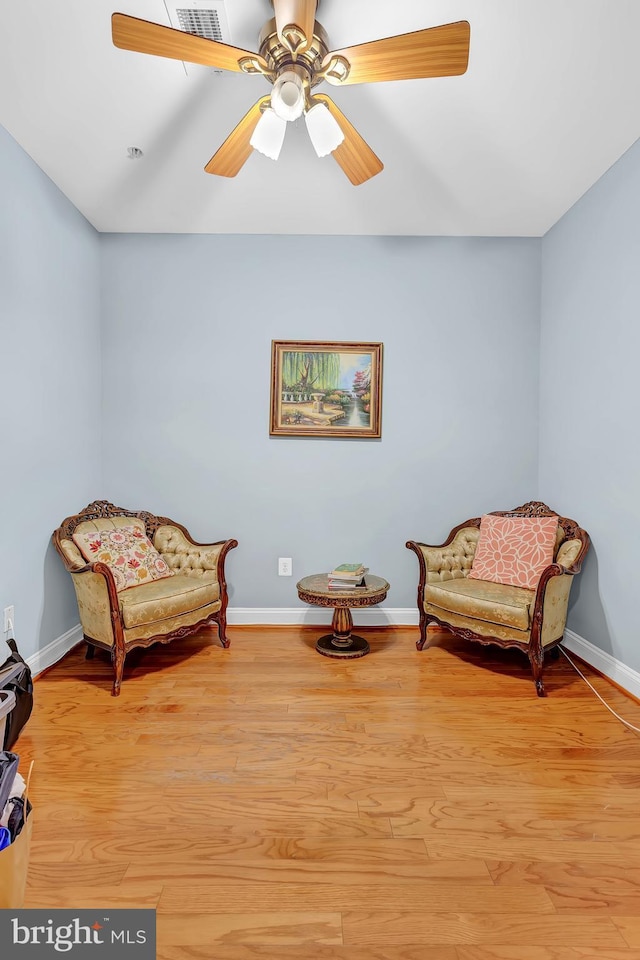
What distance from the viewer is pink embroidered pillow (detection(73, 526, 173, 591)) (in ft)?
9.57

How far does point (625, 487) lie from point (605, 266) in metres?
1.27

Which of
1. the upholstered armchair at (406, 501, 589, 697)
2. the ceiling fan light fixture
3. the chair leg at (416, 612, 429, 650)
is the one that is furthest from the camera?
the chair leg at (416, 612, 429, 650)

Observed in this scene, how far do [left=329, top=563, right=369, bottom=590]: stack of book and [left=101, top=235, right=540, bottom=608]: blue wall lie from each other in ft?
1.53

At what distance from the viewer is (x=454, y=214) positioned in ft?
10.7

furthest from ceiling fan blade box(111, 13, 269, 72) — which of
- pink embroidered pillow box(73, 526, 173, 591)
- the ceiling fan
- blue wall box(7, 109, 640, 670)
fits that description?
pink embroidered pillow box(73, 526, 173, 591)

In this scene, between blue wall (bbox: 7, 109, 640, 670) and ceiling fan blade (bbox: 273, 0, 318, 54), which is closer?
ceiling fan blade (bbox: 273, 0, 318, 54)

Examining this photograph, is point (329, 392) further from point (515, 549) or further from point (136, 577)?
point (136, 577)

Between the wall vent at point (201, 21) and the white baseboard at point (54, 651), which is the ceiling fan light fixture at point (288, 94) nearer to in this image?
the wall vent at point (201, 21)

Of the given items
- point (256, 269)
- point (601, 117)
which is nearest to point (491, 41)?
point (601, 117)

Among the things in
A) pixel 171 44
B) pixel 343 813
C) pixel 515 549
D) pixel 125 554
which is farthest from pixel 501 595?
pixel 171 44

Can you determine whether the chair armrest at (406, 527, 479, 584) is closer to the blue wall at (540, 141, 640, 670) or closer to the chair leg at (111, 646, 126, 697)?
the blue wall at (540, 141, 640, 670)

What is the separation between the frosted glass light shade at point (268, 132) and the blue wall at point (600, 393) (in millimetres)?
1870

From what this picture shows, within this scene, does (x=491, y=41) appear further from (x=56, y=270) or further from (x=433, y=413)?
(x=56, y=270)

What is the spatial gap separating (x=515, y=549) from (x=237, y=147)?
2622 mm
